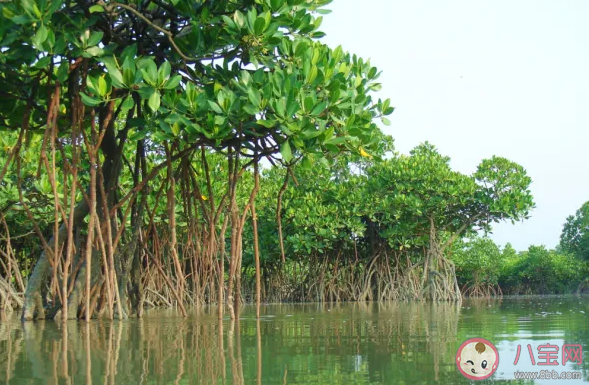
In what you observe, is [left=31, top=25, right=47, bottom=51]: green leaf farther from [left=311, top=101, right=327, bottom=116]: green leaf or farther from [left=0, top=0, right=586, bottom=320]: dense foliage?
[left=311, top=101, right=327, bottom=116]: green leaf

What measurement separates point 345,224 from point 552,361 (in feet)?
45.1

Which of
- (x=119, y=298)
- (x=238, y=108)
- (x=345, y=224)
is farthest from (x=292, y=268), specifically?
(x=238, y=108)

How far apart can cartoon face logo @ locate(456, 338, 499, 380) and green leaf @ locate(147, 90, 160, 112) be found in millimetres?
2147

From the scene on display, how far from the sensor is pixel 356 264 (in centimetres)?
1839

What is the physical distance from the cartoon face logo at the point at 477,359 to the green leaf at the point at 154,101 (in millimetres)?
2147

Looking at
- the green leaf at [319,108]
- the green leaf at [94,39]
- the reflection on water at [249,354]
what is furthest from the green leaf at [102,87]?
the reflection on water at [249,354]

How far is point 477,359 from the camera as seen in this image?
2730 millimetres

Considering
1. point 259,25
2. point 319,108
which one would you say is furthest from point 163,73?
point 319,108

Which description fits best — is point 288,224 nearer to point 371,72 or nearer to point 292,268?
point 292,268

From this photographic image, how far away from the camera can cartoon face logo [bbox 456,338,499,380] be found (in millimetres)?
2379

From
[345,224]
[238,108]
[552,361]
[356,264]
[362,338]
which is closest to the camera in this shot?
[552,361]

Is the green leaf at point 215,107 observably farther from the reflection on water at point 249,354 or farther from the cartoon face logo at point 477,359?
the cartoon face logo at point 477,359

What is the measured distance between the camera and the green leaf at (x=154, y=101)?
146 inches

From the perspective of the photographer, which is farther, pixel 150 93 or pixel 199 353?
pixel 150 93
